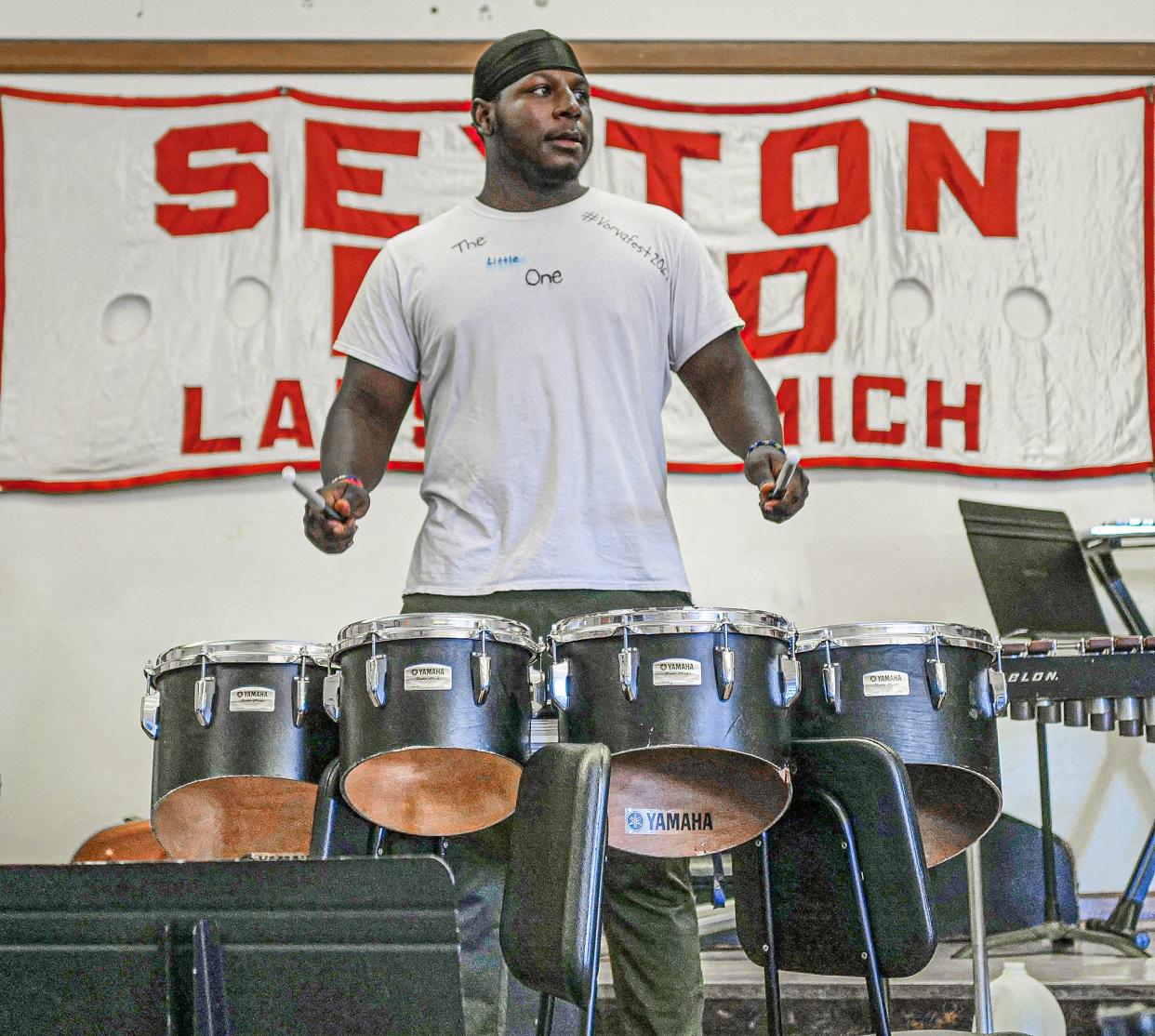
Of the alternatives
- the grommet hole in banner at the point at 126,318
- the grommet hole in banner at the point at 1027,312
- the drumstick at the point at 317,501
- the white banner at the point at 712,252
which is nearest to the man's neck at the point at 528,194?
the drumstick at the point at 317,501

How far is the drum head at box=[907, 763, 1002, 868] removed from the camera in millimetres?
2166

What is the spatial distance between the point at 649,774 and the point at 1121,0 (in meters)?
3.72

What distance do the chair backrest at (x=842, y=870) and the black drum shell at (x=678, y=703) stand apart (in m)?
0.11

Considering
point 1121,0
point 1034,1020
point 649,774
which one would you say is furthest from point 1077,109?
point 649,774

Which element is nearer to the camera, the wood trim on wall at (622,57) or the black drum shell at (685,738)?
the black drum shell at (685,738)

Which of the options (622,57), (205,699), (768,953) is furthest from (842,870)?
(622,57)

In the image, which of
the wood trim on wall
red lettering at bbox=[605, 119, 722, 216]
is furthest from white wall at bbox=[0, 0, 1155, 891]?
the wood trim on wall

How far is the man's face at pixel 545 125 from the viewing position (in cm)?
255

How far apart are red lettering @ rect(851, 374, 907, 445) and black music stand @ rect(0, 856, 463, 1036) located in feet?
10.5

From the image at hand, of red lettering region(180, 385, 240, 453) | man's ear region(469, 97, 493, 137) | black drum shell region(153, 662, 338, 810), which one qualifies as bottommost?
black drum shell region(153, 662, 338, 810)

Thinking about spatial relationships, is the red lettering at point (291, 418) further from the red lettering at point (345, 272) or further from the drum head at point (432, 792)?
the drum head at point (432, 792)

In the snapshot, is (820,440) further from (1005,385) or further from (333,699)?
(333,699)

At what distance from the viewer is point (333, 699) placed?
85.0 inches

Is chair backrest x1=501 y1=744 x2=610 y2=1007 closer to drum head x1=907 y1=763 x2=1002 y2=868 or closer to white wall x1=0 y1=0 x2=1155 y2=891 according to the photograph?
drum head x1=907 y1=763 x2=1002 y2=868
